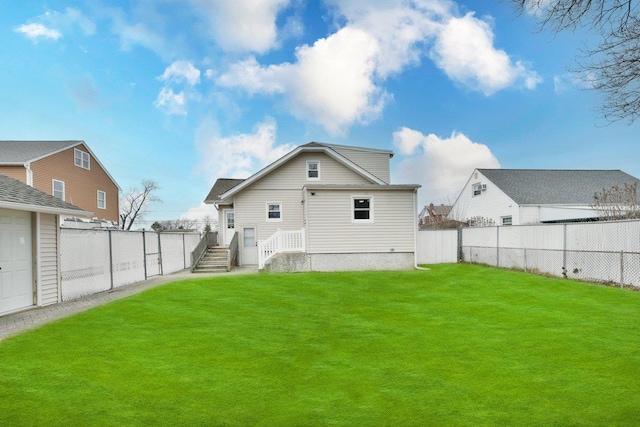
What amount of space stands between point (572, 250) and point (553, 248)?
1149mm

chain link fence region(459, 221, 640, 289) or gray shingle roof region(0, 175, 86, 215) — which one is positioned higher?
gray shingle roof region(0, 175, 86, 215)

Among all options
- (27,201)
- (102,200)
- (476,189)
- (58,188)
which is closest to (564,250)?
(27,201)

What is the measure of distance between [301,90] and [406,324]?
12.2m

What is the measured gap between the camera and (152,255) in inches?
647

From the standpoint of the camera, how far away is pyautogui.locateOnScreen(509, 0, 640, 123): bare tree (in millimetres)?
5176

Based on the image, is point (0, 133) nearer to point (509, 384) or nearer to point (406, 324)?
point (406, 324)

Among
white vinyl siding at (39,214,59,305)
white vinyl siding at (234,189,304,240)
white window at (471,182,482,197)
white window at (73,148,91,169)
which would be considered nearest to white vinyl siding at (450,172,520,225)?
white window at (471,182,482,197)

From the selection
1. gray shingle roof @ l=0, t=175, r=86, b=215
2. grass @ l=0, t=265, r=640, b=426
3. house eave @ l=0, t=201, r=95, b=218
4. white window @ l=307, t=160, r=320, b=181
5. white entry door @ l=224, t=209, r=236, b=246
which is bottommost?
grass @ l=0, t=265, r=640, b=426

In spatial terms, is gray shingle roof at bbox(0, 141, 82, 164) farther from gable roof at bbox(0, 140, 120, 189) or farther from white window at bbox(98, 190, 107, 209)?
white window at bbox(98, 190, 107, 209)

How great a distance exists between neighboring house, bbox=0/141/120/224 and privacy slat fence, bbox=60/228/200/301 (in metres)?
9.37

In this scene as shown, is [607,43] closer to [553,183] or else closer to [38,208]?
[38,208]

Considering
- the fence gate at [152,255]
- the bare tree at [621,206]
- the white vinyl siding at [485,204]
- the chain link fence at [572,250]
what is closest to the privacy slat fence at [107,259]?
the fence gate at [152,255]

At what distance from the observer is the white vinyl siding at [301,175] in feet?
64.4

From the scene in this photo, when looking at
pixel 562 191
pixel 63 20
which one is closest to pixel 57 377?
pixel 63 20
